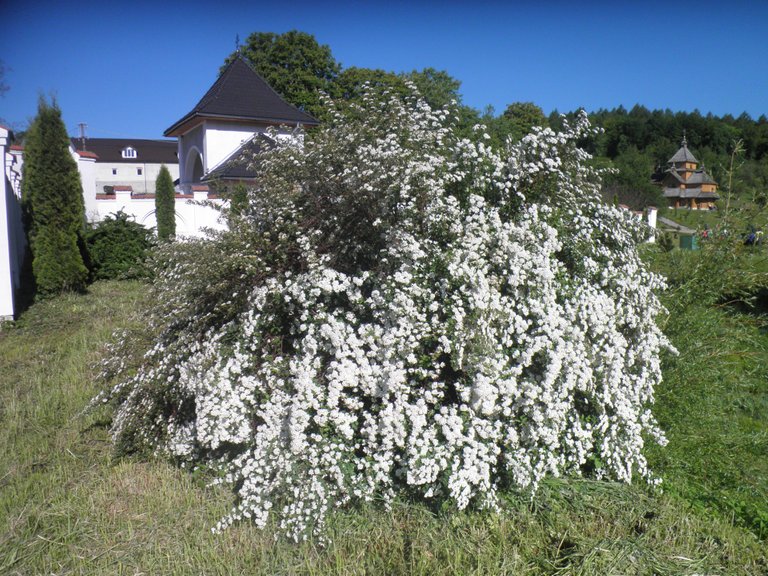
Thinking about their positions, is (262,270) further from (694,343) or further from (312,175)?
(694,343)

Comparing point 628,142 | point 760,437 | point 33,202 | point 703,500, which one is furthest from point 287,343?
point 628,142

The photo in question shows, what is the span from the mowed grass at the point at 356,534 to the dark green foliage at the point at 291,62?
28914 mm

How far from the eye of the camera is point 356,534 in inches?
118

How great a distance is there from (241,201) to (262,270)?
1298 millimetres

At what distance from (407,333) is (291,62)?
3171 cm

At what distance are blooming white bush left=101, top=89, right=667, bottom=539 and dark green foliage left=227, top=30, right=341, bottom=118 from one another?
28.2 m

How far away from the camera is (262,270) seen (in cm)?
366

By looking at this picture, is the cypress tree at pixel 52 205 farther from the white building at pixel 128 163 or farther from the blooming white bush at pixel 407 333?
the white building at pixel 128 163

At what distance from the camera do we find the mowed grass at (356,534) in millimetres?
2748

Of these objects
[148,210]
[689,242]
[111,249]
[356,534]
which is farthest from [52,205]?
[689,242]

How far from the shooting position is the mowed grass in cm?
275

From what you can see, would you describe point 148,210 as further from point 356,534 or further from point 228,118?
point 356,534

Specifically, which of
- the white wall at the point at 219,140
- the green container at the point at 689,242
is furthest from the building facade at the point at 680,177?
the green container at the point at 689,242

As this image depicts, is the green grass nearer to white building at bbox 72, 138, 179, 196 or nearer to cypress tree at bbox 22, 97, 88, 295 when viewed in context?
cypress tree at bbox 22, 97, 88, 295
